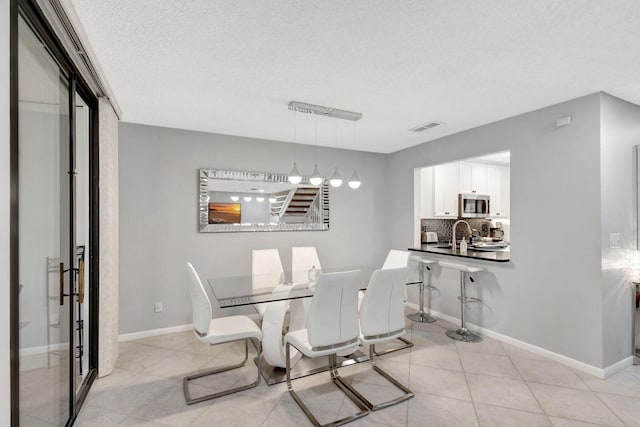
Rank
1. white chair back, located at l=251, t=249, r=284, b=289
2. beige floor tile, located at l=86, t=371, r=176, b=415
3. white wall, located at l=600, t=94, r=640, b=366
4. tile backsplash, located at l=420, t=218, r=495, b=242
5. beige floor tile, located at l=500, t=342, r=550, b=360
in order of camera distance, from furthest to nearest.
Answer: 1. tile backsplash, located at l=420, t=218, r=495, b=242
2. white chair back, located at l=251, t=249, r=284, b=289
3. beige floor tile, located at l=500, t=342, r=550, b=360
4. white wall, located at l=600, t=94, r=640, b=366
5. beige floor tile, located at l=86, t=371, r=176, b=415

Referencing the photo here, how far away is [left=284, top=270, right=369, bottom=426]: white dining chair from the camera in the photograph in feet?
7.32

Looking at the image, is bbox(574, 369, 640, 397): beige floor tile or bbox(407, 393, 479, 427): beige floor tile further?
bbox(574, 369, 640, 397): beige floor tile

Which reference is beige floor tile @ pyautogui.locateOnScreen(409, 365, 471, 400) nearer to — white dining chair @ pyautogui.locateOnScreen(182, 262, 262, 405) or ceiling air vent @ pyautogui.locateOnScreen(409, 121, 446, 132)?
white dining chair @ pyautogui.locateOnScreen(182, 262, 262, 405)

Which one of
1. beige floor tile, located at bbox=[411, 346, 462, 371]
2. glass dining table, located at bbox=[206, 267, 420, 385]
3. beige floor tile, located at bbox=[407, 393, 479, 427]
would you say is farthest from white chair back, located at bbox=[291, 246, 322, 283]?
beige floor tile, located at bbox=[407, 393, 479, 427]

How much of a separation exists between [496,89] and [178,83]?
2.65m

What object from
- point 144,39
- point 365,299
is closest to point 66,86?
point 144,39

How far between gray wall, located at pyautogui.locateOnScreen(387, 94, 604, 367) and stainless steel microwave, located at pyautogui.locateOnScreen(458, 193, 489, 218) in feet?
5.31

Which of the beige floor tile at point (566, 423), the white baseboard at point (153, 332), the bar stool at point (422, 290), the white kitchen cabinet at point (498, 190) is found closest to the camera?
the beige floor tile at point (566, 423)

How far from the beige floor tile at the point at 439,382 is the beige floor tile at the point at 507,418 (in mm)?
186

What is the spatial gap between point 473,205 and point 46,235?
5.57 meters

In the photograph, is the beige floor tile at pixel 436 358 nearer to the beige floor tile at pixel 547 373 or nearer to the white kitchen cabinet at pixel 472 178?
the beige floor tile at pixel 547 373

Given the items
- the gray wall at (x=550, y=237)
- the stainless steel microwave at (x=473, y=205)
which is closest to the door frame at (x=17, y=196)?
the gray wall at (x=550, y=237)

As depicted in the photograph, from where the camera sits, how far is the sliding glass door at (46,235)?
4.78 ft

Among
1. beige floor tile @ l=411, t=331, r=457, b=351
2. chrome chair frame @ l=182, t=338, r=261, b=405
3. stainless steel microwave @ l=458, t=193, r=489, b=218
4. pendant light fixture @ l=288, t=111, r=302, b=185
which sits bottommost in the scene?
beige floor tile @ l=411, t=331, r=457, b=351
